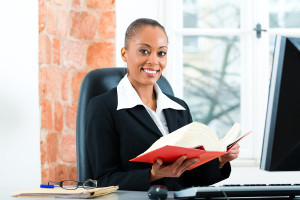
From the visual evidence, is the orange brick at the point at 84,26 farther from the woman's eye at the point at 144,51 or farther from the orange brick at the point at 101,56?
the woman's eye at the point at 144,51

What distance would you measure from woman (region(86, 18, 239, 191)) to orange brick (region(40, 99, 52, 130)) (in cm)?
75

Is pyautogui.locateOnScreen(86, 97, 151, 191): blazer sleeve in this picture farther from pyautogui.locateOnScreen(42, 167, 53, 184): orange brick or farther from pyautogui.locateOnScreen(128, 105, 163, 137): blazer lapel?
pyautogui.locateOnScreen(42, 167, 53, 184): orange brick

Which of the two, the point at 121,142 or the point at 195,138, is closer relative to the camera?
the point at 195,138

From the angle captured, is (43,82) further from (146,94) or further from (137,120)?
(137,120)

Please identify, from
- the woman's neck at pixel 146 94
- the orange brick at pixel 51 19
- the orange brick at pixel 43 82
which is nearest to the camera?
the woman's neck at pixel 146 94

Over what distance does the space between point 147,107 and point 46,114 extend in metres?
0.90

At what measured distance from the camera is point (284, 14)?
9.45 feet

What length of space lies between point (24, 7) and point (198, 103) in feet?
4.06

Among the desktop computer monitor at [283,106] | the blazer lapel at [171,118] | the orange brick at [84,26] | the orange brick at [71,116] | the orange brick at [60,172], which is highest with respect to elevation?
the orange brick at [84,26]

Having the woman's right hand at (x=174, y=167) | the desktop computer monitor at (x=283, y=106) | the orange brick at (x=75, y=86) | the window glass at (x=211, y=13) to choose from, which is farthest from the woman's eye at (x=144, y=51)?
the window glass at (x=211, y=13)

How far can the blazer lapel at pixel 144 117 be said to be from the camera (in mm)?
1581

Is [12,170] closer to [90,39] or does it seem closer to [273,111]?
[90,39]

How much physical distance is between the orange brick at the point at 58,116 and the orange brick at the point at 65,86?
0.07 m

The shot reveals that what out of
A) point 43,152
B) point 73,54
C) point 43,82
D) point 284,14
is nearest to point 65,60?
point 73,54
